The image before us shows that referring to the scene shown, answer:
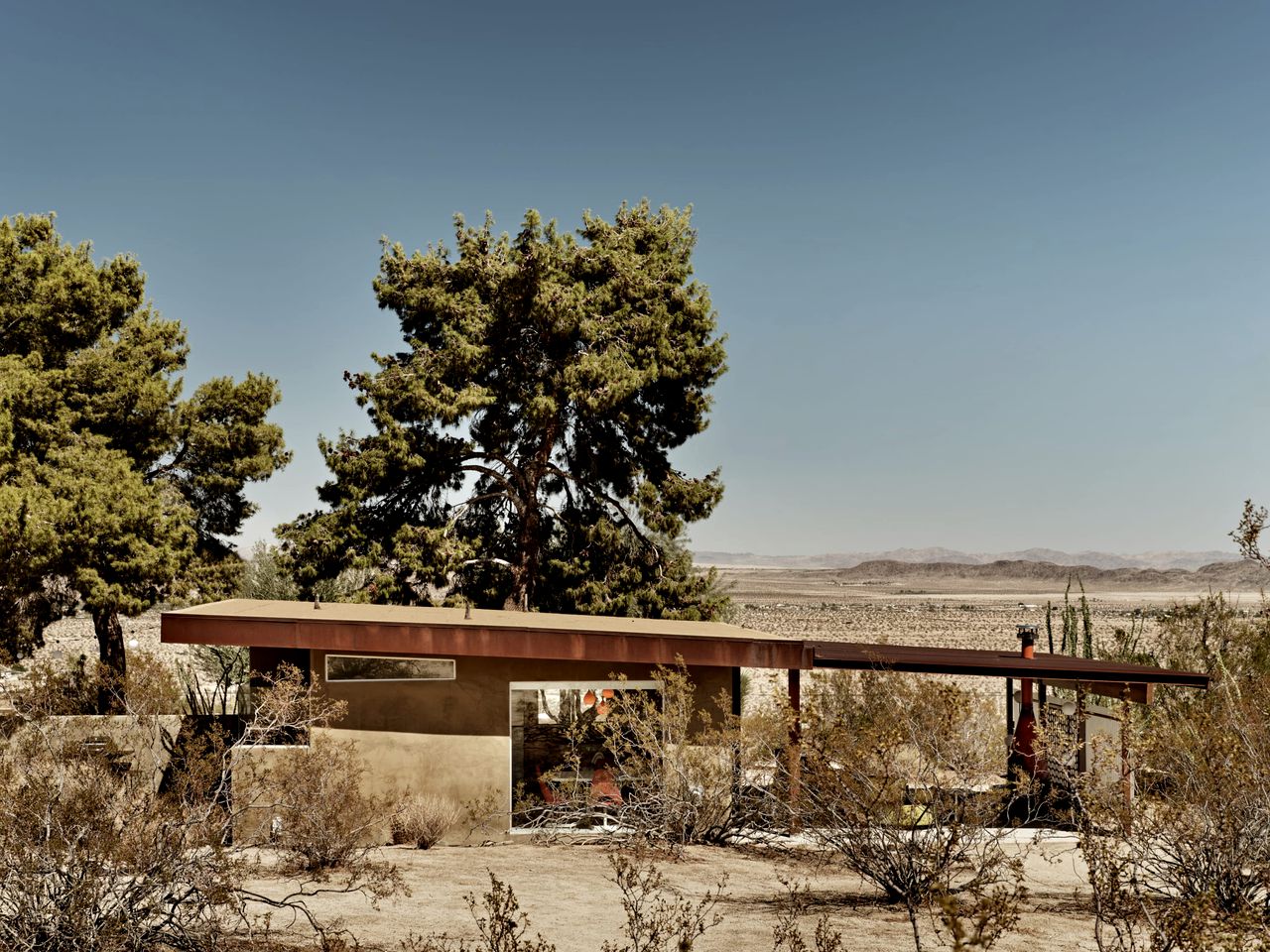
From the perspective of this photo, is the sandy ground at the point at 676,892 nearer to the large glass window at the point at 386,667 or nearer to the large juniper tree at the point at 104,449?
the large glass window at the point at 386,667

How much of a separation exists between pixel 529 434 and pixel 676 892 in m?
14.7

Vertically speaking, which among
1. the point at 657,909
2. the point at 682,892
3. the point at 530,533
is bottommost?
the point at 682,892


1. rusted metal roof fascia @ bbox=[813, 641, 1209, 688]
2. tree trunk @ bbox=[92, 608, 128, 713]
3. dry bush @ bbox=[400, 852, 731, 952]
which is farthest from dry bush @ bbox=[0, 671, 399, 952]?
tree trunk @ bbox=[92, 608, 128, 713]

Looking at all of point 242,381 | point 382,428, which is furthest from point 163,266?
point 382,428

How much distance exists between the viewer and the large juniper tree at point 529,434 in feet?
73.4

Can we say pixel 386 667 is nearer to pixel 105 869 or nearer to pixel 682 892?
pixel 682 892

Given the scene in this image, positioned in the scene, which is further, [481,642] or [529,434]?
[529,434]

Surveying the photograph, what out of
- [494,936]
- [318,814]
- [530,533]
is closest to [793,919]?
[494,936]

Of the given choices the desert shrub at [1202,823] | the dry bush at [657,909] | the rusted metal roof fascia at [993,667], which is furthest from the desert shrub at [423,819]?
the desert shrub at [1202,823]

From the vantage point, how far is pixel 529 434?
23.7m

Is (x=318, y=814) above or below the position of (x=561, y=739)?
below

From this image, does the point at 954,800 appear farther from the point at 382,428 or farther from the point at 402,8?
the point at 402,8

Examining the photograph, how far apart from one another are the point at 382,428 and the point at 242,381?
3023 mm

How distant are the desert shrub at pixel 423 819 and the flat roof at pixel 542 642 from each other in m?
1.84
